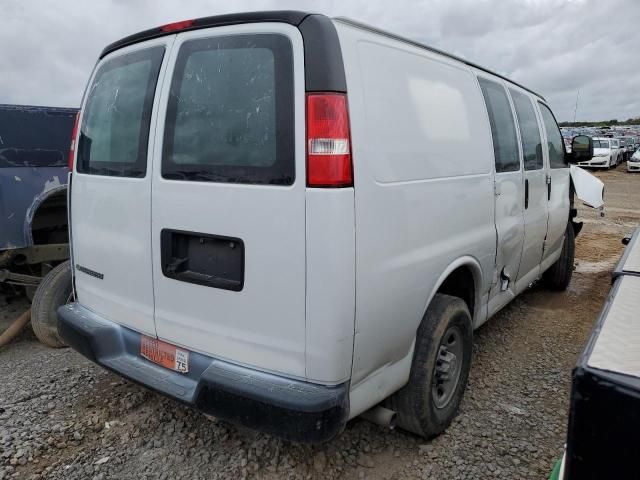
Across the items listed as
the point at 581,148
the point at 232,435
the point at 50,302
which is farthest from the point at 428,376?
the point at 581,148

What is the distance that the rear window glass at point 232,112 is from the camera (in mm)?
1951

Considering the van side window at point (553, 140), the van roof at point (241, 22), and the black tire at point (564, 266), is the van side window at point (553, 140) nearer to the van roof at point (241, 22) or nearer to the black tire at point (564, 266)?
the black tire at point (564, 266)

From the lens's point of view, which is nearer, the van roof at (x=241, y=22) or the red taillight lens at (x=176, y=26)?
the van roof at (x=241, y=22)

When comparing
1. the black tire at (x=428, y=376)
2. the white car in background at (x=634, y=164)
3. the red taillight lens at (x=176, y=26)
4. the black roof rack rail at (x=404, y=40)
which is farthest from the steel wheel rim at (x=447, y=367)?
the white car in background at (x=634, y=164)

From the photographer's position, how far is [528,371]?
3.62m

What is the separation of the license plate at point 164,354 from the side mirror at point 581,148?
440cm

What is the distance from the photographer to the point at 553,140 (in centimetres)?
460

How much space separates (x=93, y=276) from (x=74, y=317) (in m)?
0.26

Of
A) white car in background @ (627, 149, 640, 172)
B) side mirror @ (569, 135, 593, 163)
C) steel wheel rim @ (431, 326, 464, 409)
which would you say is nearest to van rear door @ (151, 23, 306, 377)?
steel wheel rim @ (431, 326, 464, 409)

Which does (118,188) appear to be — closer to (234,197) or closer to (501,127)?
(234,197)

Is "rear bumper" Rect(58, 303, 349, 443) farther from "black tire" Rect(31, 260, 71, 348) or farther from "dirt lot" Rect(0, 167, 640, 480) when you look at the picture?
"black tire" Rect(31, 260, 71, 348)

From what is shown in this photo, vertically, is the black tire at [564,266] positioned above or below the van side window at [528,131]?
below

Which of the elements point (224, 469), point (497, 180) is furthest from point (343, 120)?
point (224, 469)

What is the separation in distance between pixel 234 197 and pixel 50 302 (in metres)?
2.65
